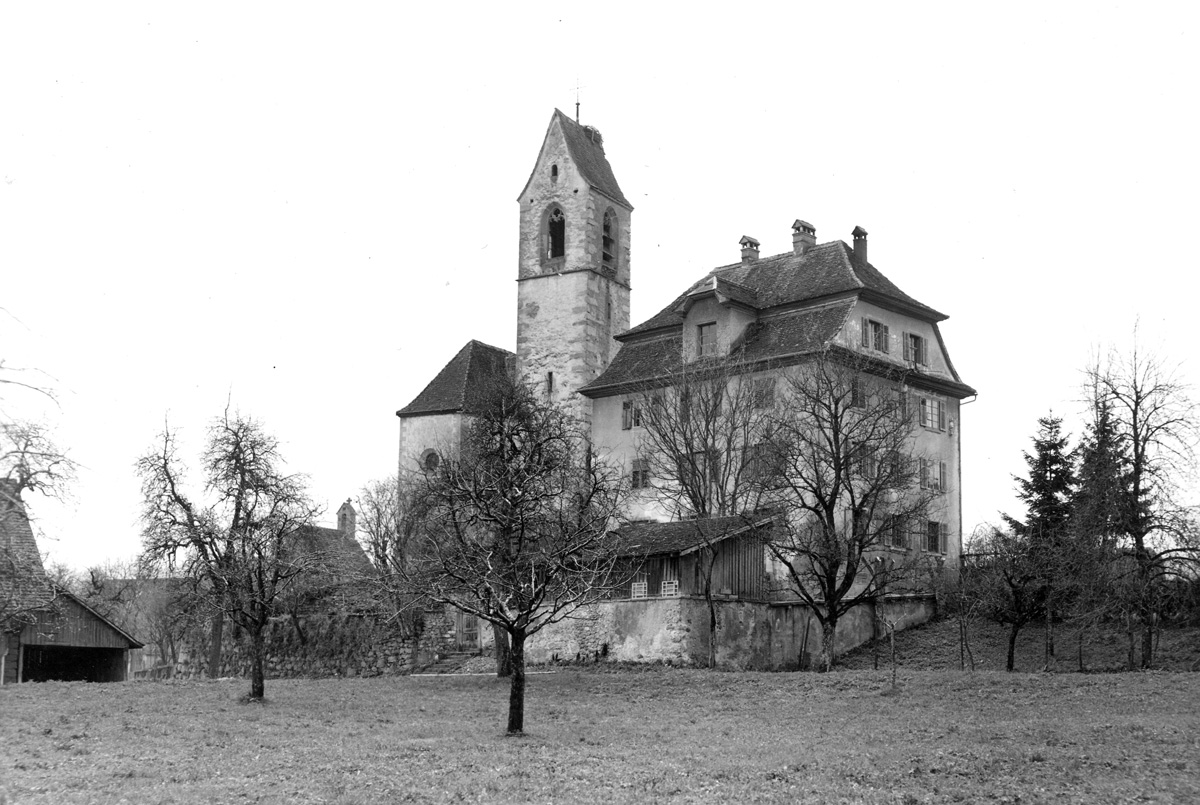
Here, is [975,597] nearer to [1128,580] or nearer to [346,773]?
[1128,580]

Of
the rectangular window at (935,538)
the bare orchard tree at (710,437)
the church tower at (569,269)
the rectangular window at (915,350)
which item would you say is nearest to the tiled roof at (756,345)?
the bare orchard tree at (710,437)

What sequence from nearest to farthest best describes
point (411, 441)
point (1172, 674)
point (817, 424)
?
point (1172, 674), point (817, 424), point (411, 441)

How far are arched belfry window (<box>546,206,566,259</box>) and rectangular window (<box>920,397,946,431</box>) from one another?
58.1 ft

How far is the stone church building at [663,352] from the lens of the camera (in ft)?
136

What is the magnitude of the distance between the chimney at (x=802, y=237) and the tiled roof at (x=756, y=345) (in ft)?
15.9

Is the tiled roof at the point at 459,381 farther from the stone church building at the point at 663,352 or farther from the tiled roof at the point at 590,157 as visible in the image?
the tiled roof at the point at 590,157

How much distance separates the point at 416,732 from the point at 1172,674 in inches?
717

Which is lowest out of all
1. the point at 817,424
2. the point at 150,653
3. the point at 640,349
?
the point at 150,653

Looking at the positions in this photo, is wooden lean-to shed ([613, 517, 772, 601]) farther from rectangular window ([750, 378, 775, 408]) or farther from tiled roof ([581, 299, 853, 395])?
tiled roof ([581, 299, 853, 395])

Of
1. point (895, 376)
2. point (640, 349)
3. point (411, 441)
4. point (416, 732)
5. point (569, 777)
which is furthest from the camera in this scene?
point (411, 441)

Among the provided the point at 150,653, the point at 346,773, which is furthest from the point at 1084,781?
the point at 150,653

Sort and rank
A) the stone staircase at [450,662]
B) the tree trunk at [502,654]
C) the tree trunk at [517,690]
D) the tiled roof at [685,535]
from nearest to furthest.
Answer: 1. the tree trunk at [517,690]
2. the tiled roof at [685,535]
3. the tree trunk at [502,654]
4. the stone staircase at [450,662]

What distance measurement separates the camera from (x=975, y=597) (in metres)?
43.6

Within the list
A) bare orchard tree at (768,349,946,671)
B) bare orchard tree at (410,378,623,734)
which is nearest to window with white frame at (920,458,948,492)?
bare orchard tree at (768,349,946,671)
